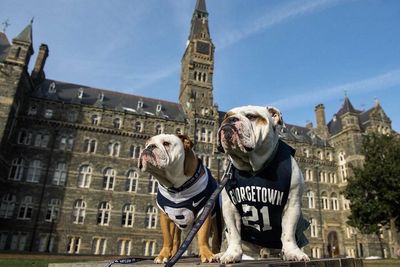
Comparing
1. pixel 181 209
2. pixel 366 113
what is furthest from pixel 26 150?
pixel 366 113

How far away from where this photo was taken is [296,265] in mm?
2447

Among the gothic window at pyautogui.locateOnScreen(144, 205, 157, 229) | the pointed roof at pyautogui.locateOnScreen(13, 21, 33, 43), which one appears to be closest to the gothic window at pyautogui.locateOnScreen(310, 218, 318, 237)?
A: the gothic window at pyautogui.locateOnScreen(144, 205, 157, 229)

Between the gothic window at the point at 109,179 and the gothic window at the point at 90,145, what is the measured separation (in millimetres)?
2456

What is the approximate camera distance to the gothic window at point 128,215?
28.8 m

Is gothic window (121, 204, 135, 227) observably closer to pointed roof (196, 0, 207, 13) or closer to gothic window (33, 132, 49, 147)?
gothic window (33, 132, 49, 147)

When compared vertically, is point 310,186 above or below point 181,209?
above

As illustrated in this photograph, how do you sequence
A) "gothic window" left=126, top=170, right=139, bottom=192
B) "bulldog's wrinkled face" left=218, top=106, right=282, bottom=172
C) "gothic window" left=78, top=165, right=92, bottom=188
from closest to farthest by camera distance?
"bulldog's wrinkled face" left=218, top=106, right=282, bottom=172, "gothic window" left=78, top=165, right=92, bottom=188, "gothic window" left=126, top=170, right=139, bottom=192

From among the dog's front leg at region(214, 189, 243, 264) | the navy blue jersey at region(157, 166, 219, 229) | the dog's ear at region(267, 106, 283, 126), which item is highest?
the dog's ear at region(267, 106, 283, 126)

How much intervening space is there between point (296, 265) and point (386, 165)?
83.4 ft

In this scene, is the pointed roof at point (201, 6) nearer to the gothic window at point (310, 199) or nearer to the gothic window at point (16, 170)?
the gothic window at point (310, 199)

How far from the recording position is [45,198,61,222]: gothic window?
2694 cm

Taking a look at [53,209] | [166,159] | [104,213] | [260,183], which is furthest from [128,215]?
[260,183]

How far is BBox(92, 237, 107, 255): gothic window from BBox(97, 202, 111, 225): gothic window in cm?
145

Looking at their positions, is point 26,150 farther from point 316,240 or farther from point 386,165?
point 316,240
